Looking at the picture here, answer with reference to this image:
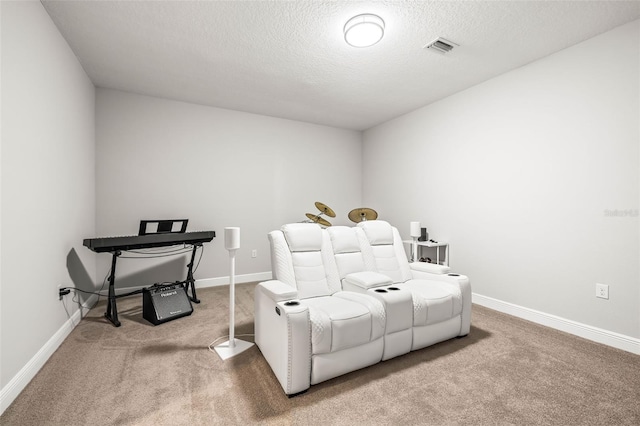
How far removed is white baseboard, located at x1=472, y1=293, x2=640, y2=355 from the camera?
7.46 ft

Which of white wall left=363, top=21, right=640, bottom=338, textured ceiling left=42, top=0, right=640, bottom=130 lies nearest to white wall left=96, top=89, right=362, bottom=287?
textured ceiling left=42, top=0, right=640, bottom=130

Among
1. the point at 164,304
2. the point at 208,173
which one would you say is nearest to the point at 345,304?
the point at 164,304

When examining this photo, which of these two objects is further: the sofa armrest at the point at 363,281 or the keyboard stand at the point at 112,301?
the keyboard stand at the point at 112,301

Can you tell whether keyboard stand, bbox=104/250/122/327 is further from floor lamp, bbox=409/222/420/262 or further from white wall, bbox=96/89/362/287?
floor lamp, bbox=409/222/420/262

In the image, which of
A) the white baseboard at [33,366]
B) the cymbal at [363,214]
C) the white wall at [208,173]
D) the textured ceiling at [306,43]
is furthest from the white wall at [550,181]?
the white baseboard at [33,366]

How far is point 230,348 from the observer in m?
2.23

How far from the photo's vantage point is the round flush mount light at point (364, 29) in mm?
2197

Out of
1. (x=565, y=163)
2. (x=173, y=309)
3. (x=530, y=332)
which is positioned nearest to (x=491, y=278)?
(x=530, y=332)

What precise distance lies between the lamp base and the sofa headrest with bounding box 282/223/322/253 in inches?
33.3

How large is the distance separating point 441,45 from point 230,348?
3166 millimetres

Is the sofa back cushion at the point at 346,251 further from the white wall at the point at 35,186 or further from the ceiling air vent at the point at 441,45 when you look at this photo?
the white wall at the point at 35,186

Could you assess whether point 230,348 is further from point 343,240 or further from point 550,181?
point 550,181

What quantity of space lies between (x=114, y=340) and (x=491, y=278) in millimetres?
3829

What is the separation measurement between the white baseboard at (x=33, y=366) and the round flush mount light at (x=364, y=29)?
3.21 metres
